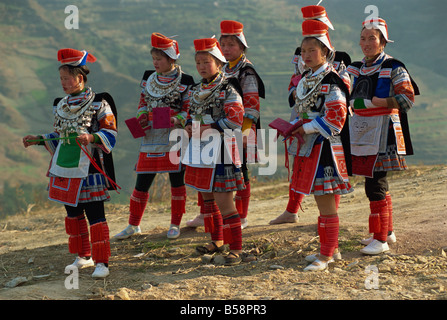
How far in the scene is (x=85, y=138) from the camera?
472 centimetres

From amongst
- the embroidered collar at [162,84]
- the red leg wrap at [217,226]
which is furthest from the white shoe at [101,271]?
the embroidered collar at [162,84]

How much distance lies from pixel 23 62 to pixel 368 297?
36.3 m

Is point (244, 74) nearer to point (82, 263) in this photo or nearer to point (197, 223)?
point (197, 223)

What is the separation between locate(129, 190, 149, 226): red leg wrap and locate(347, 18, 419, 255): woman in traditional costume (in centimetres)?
242

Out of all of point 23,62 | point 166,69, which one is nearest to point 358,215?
point 166,69

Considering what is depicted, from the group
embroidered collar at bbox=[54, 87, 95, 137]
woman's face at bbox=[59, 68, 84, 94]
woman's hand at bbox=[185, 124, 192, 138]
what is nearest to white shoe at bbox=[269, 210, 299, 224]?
woman's hand at bbox=[185, 124, 192, 138]

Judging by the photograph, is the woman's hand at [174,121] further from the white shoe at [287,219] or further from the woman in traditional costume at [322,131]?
the white shoe at [287,219]

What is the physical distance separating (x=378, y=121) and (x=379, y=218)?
0.88m

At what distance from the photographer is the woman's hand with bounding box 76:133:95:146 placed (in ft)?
15.5

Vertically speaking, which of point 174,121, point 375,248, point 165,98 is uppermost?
point 165,98

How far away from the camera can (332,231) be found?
475 cm

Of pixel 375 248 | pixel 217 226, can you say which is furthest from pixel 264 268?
pixel 375 248

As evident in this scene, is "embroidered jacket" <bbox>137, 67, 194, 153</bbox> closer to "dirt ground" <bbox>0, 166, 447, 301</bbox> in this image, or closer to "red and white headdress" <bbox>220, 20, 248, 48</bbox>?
"red and white headdress" <bbox>220, 20, 248, 48</bbox>

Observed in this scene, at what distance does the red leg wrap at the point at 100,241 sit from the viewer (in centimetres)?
496
